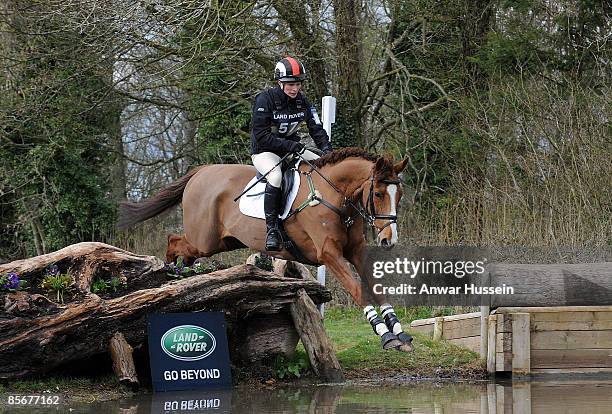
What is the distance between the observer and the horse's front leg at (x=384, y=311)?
9406 millimetres

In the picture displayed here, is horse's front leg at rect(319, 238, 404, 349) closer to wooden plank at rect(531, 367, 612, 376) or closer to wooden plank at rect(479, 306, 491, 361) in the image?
wooden plank at rect(479, 306, 491, 361)

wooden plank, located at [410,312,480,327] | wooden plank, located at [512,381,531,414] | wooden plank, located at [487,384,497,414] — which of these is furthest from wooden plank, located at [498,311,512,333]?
wooden plank, located at [410,312,480,327]

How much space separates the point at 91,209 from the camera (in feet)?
85.0

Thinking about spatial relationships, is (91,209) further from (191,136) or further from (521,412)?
(521,412)

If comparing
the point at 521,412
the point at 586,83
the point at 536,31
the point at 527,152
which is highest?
the point at 536,31

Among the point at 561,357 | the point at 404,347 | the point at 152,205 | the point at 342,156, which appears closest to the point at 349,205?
the point at 342,156

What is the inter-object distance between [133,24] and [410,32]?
6.96m

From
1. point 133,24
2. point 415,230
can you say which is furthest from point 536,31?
point 133,24

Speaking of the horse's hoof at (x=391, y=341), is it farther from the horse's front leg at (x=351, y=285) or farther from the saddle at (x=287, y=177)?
the saddle at (x=287, y=177)

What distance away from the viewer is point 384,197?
9797 millimetres

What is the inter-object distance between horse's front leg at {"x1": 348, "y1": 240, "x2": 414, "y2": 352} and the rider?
0.86 metres

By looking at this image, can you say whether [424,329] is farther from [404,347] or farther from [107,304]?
[107,304]

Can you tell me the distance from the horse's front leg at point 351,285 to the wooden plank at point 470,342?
1.91 meters

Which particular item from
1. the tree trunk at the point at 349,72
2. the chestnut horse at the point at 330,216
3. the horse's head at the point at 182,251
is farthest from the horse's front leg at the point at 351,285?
the tree trunk at the point at 349,72
